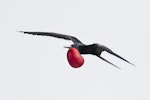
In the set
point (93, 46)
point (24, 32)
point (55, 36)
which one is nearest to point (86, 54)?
point (93, 46)

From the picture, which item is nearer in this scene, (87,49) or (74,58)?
(74,58)

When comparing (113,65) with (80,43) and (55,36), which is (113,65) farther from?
(55,36)

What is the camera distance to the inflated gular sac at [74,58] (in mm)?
15414

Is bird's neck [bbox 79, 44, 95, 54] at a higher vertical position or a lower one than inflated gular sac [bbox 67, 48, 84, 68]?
higher

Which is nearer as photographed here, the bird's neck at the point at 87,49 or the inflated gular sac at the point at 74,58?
the inflated gular sac at the point at 74,58

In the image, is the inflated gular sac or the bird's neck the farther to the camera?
the bird's neck

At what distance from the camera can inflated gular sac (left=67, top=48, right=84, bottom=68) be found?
15414mm

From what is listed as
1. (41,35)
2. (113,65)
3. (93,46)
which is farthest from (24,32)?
(113,65)

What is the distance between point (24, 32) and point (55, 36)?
4.75ft

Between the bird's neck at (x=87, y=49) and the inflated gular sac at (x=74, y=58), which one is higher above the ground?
the bird's neck at (x=87, y=49)

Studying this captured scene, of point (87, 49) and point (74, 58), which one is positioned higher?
point (87, 49)

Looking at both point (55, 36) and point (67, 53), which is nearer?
Answer: point (67, 53)

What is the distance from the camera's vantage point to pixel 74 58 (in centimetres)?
1540

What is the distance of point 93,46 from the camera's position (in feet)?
52.2
